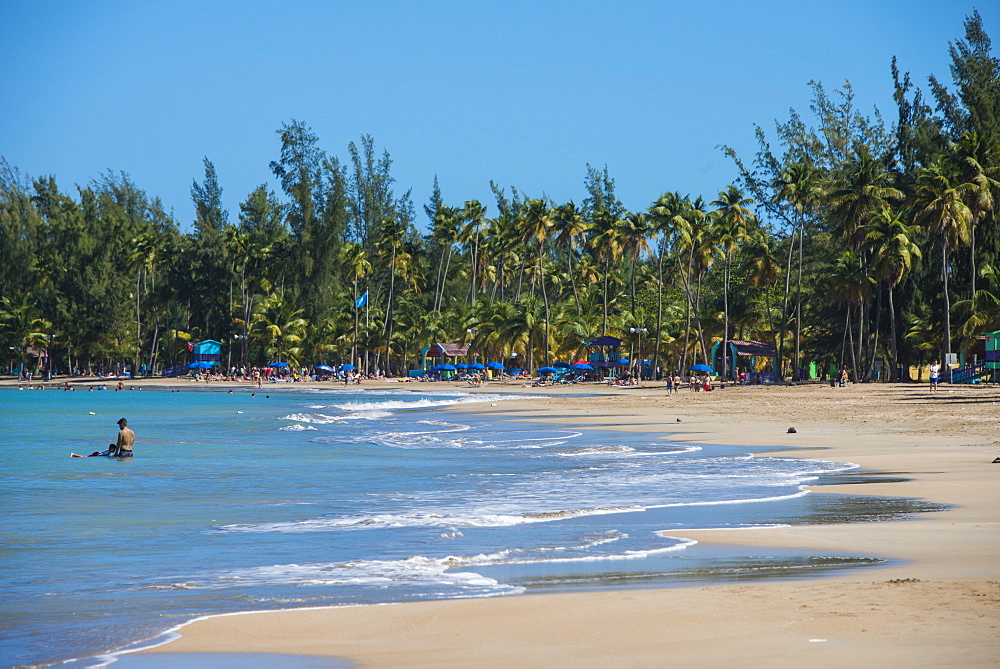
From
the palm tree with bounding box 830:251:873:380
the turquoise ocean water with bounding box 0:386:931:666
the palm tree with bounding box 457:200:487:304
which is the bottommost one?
the turquoise ocean water with bounding box 0:386:931:666

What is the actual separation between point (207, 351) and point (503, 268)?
1200 inches

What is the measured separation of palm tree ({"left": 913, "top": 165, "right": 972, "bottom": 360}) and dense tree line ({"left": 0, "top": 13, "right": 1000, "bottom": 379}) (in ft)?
10.6

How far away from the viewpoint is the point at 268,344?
94.2 meters

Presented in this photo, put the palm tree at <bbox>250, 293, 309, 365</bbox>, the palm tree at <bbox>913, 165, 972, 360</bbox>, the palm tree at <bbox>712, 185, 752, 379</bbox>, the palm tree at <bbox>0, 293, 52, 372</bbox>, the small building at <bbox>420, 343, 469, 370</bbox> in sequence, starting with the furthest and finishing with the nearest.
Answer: the palm tree at <bbox>250, 293, 309, 365</bbox> < the palm tree at <bbox>0, 293, 52, 372</bbox> < the small building at <bbox>420, 343, 469, 370</bbox> < the palm tree at <bbox>712, 185, 752, 379</bbox> < the palm tree at <bbox>913, 165, 972, 360</bbox>

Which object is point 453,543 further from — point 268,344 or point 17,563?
point 268,344

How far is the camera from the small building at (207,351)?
311 ft

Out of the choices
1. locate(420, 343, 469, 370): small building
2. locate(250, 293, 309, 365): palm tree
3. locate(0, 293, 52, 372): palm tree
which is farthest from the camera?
locate(250, 293, 309, 365): palm tree

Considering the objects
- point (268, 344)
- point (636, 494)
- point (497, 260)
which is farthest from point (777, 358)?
point (636, 494)

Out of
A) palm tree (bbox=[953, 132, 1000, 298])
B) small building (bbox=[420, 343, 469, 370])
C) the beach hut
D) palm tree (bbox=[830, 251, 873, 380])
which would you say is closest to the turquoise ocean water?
palm tree (bbox=[953, 132, 1000, 298])

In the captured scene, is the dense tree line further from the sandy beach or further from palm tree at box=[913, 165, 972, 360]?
the sandy beach

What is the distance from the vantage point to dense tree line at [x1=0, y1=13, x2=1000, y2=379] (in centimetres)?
6272

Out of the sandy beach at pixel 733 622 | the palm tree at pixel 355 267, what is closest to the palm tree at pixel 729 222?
the palm tree at pixel 355 267

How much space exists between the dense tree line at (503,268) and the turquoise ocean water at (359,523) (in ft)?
140

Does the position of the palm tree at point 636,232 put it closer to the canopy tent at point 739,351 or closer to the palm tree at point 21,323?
the canopy tent at point 739,351
